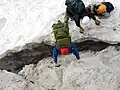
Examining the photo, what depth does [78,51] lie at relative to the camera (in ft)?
23.8

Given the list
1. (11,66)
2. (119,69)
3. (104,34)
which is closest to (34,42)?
(11,66)

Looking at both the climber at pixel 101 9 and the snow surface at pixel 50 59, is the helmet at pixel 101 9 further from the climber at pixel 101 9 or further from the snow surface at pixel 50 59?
the snow surface at pixel 50 59

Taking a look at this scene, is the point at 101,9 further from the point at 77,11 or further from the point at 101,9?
the point at 77,11

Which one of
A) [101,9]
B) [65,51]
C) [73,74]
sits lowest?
[73,74]

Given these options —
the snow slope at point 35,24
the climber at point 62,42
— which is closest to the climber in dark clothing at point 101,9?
the snow slope at point 35,24

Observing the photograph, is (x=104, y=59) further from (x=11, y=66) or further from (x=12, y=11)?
(x=12, y=11)

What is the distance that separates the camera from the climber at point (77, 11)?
22.7 feet

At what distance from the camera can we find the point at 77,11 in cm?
693

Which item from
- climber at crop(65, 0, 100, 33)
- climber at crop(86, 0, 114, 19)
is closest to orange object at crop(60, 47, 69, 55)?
climber at crop(65, 0, 100, 33)

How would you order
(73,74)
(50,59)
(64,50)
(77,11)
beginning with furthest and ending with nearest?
(50,59) → (77,11) → (64,50) → (73,74)

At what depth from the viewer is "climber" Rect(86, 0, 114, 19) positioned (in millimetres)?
7035

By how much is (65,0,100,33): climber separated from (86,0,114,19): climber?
9 centimetres

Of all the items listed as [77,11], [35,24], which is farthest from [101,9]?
[35,24]

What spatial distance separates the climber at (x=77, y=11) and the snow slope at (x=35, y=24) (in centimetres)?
32
